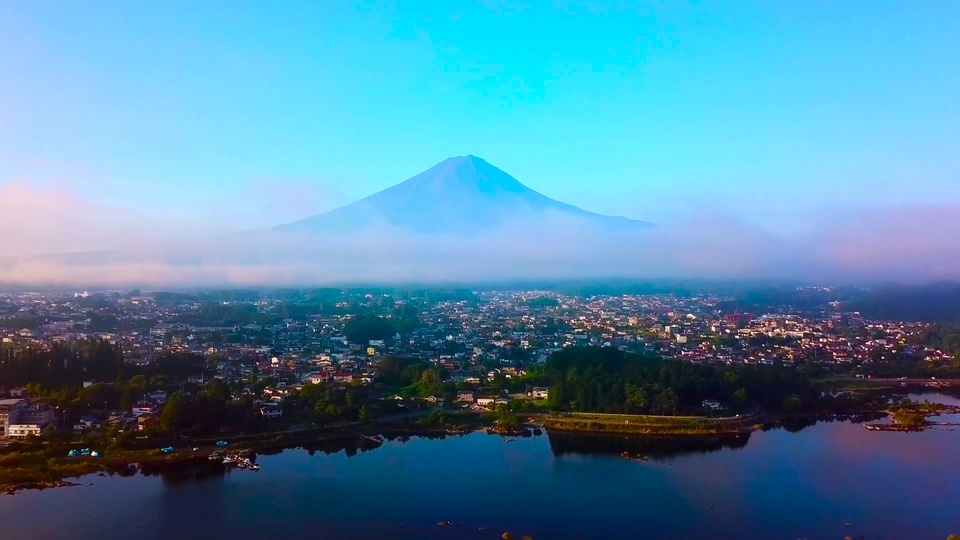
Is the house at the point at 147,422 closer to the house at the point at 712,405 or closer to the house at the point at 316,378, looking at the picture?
the house at the point at 316,378

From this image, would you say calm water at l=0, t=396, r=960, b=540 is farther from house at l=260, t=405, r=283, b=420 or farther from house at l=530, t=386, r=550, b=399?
house at l=530, t=386, r=550, b=399

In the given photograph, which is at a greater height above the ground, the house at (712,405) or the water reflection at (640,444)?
the house at (712,405)

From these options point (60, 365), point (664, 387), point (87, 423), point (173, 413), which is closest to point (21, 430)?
point (87, 423)

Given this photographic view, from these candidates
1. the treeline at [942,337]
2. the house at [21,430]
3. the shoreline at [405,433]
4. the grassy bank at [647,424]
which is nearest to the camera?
the shoreline at [405,433]

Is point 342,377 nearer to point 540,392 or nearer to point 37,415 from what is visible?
point 540,392

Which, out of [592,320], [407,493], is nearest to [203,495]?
[407,493]

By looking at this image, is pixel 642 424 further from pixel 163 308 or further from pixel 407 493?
pixel 163 308

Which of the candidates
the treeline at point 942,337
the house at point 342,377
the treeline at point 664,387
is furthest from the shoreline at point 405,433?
the treeline at point 942,337
